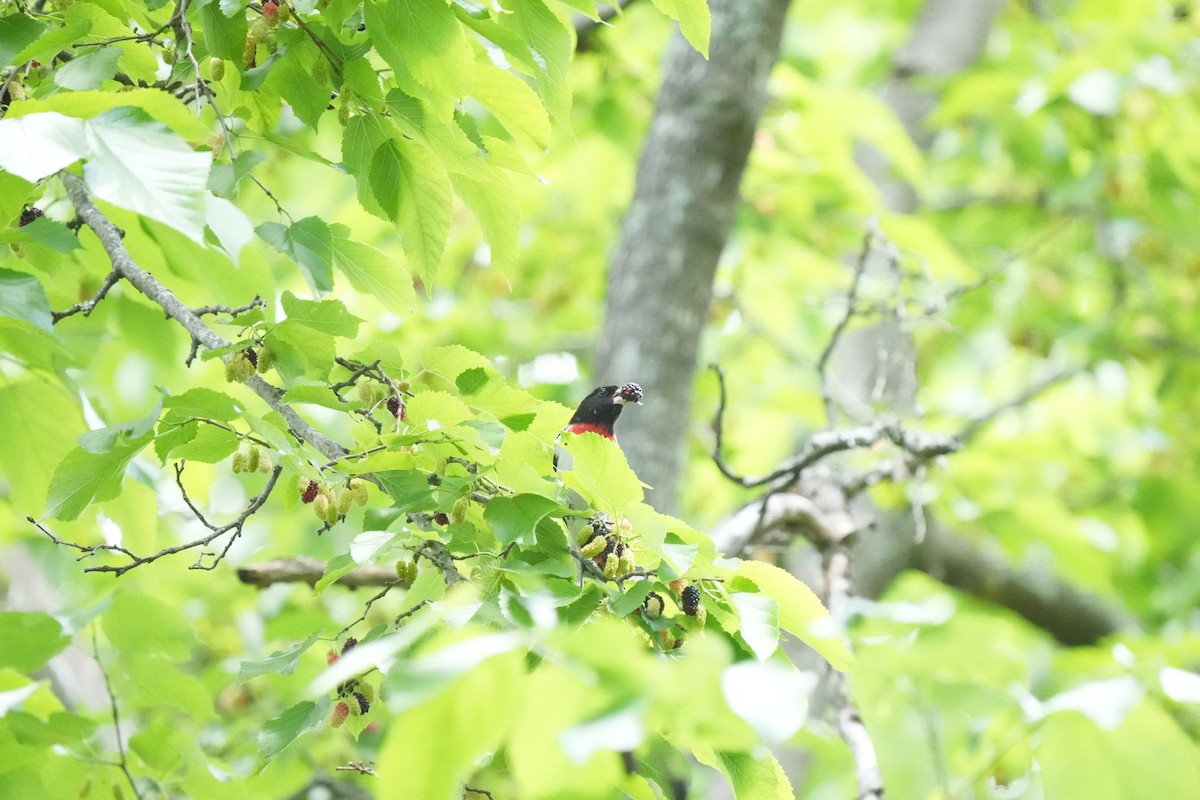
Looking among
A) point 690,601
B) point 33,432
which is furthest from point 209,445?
point 33,432

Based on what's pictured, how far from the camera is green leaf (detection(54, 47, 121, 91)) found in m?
1.67

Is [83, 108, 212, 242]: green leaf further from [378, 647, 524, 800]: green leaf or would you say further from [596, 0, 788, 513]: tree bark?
[596, 0, 788, 513]: tree bark

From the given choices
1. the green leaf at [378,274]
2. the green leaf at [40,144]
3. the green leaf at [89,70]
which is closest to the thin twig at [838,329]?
the green leaf at [378,274]

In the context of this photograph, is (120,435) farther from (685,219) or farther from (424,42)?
(685,219)

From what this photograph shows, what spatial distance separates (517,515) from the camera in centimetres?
143

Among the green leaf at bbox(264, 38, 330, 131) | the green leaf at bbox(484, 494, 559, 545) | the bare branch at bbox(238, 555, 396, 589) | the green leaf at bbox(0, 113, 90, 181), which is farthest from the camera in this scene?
the bare branch at bbox(238, 555, 396, 589)

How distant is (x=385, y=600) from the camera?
4.01 meters

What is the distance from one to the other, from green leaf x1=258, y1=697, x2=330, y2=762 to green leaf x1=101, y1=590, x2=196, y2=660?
30.9 inches

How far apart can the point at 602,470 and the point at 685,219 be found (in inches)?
86.2

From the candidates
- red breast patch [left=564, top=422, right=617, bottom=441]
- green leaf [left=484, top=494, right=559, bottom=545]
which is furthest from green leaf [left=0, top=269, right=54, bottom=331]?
red breast patch [left=564, top=422, right=617, bottom=441]

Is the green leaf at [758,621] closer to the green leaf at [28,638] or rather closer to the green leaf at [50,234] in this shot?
the green leaf at [50,234]

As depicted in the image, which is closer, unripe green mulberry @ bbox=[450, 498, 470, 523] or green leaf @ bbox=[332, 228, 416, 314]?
unripe green mulberry @ bbox=[450, 498, 470, 523]

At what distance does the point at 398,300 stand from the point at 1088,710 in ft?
3.92

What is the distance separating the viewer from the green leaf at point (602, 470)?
144 centimetres
